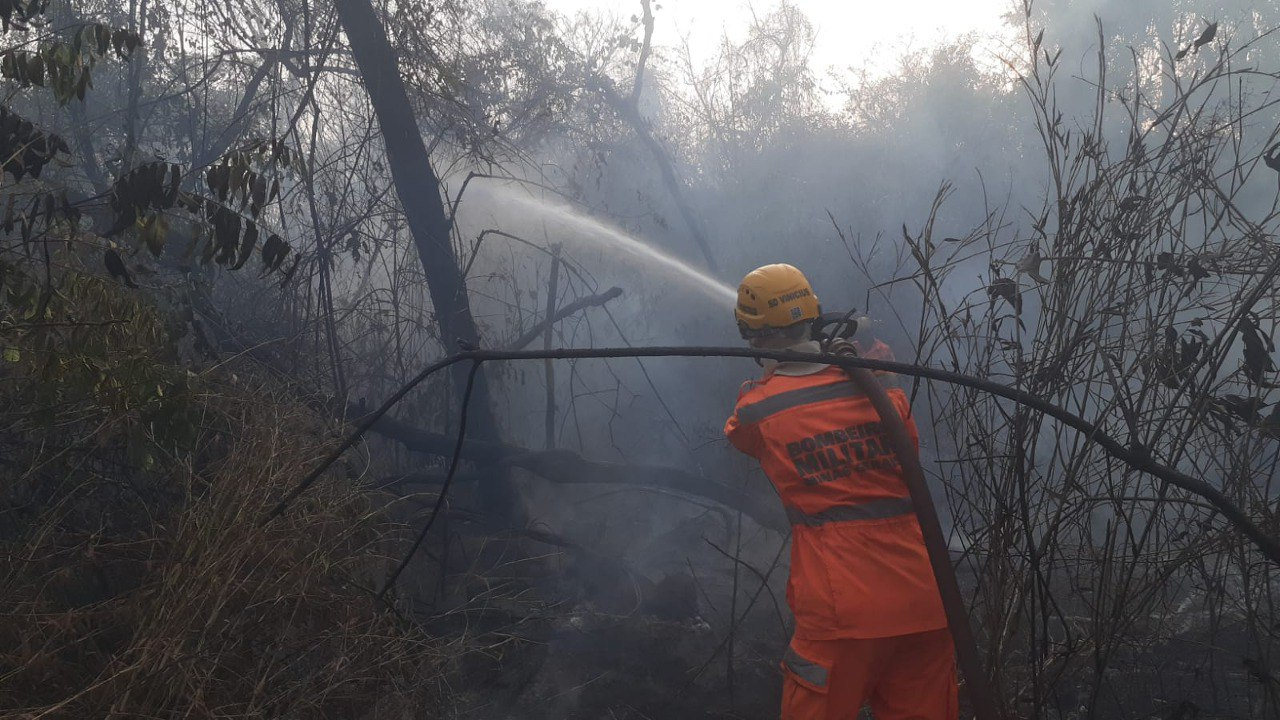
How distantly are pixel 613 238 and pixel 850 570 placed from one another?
762 cm

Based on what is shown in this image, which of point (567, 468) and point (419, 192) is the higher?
point (419, 192)

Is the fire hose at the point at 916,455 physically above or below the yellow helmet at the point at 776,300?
below

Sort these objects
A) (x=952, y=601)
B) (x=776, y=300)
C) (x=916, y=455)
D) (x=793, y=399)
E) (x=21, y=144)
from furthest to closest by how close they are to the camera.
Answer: (x=21, y=144), (x=776, y=300), (x=793, y=399), (x=916, y=455), (x=952, y=601)

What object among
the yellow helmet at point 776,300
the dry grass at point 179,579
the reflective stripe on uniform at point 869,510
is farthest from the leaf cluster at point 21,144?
the reflective stripe on uniform at point 869,510

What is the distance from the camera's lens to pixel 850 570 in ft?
8.38

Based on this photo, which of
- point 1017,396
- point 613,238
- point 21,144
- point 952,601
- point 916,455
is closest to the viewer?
point 1017,396

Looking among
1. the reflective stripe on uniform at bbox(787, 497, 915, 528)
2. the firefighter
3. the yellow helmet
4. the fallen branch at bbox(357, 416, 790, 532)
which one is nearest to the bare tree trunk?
the fallen branch at bbox(357, 416, 790, 532)

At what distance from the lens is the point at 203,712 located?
2564 millimetres

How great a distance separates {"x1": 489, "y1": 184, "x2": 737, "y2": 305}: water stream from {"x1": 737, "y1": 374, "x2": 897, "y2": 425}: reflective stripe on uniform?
570 centimetres

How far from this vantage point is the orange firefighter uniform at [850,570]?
250cm

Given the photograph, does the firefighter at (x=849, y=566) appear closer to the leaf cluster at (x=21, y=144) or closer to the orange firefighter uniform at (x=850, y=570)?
the orange firefighter uniform at (x=850, y=570)

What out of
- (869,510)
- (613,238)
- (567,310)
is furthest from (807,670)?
(613,238)

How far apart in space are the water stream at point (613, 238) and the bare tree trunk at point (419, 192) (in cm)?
206

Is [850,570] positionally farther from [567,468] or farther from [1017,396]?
[567,468]
